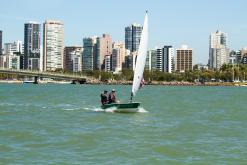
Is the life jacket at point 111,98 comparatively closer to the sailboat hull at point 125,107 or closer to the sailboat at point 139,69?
the sailboat hull at point 125,107

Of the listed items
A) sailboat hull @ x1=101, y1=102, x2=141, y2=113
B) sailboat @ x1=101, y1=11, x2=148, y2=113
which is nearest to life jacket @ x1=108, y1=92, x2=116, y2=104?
sailboat hull @ x1=101, y1=102, x2=141, y2=113

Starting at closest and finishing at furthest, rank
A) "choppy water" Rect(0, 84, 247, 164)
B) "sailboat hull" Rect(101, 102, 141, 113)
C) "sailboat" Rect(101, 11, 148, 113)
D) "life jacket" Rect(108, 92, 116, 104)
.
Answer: "choppy water" Rect(0, 84, 247, 164)
"sailboat" Rect(101, 11, 148, 113)
"sailboat hull" Rect(101, 102, 141, 113)
"life jacket" Rect(108, 92, 116, 104)

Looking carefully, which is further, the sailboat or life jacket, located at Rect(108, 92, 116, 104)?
life jacket, located at Rect(108, 92, 116, 104)

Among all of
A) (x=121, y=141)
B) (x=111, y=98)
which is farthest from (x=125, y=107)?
(x=121, y=141)

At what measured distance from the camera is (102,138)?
97.3 feet

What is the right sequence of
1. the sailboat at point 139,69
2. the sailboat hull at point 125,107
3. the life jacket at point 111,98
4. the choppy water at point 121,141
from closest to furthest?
the choppy water at point 121,141 < the sailboat at point 139,69 < the sailboat hull at point 125,107 < the life jacket at point 111,98

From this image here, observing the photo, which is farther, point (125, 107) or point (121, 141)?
point (125, 107)

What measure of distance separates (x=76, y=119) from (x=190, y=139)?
46.7 ft

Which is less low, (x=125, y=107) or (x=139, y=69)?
(x=139, y=69)

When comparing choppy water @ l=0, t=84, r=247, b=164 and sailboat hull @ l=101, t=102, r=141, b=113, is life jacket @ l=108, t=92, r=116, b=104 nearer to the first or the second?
sailboat hull @ l=101, t=102, r=141, b=113

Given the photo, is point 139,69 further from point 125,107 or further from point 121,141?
point 121,141

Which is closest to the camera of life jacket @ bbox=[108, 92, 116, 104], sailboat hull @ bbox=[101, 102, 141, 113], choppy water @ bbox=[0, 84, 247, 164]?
choppy water @ bbox=[0, 84, 247, 164]

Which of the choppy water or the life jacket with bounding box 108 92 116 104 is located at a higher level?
the life jacket with bounding box 108 92 116 104

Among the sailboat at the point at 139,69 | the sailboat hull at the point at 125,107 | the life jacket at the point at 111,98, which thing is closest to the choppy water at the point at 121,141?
the sailboat hull at the point at 125,107
